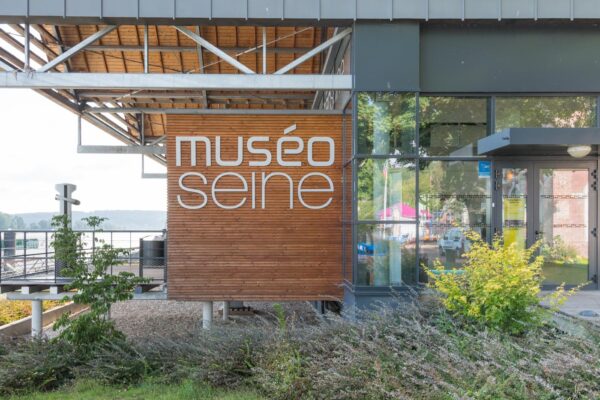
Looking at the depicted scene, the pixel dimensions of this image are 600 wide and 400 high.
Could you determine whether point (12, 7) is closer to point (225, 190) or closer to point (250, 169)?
point (225, 190)

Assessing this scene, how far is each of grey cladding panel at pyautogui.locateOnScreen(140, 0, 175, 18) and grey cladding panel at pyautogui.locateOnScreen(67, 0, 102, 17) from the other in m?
0.70

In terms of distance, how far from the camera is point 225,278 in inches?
316

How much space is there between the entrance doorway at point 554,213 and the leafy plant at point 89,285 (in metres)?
6.37

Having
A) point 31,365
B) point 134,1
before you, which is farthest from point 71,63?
point 31,365

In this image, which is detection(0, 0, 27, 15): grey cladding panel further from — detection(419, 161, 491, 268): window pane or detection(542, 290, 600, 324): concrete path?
detection(542, 290, 600, 324): concrete path

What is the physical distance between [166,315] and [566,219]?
8.96 metres

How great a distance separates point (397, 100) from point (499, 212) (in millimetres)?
2688

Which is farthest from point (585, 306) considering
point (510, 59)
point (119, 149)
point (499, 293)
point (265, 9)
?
point (119, 149)

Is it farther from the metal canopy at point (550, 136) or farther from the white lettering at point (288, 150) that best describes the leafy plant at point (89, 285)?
the metal canopy at point (550, 136)

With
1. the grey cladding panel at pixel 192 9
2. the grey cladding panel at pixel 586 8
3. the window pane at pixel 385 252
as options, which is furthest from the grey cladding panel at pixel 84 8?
the grey cladding panel at pixel 586 8

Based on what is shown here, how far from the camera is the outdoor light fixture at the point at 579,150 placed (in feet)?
23.7

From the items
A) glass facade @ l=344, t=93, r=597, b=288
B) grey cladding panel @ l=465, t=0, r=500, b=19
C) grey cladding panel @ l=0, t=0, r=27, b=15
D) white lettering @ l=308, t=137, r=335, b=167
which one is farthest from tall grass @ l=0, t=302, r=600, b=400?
grey cladding panel @ l=0, t=0, r=27, b=15

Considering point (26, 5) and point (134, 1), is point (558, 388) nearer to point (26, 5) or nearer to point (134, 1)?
point (134, 1)

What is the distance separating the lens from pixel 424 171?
7879mm
